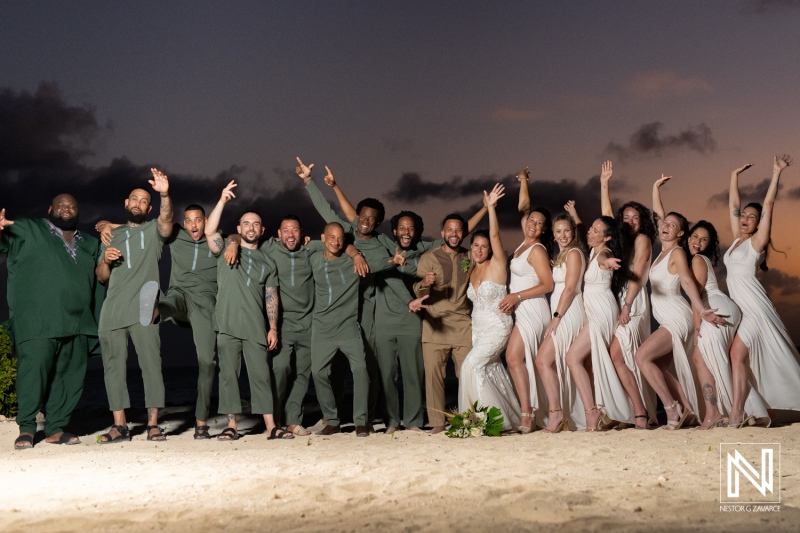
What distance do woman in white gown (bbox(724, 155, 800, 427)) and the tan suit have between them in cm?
281

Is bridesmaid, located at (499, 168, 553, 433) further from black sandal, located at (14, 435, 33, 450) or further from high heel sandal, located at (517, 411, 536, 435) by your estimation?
black sandal, located at (14, 435, 33, 450)

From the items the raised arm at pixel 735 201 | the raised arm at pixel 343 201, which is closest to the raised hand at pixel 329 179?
the raised arm at pixel 343 201

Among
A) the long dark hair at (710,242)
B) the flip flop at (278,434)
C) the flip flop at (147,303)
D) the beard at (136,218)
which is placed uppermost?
the beard at (136,218)

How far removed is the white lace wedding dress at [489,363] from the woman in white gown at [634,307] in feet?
3.71

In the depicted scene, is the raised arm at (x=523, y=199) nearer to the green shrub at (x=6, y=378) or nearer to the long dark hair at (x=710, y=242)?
the long dark hair at (x=710, y=242)

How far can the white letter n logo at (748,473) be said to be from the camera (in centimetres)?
567

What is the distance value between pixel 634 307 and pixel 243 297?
158 inches

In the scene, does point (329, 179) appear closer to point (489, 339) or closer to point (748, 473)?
point (489, 339)

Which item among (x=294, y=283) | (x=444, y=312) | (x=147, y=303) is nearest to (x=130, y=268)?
(x=147, y=303)

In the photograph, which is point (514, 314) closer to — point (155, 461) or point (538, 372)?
point (538, 372)

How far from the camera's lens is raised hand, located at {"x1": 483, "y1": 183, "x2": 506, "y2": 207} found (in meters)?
8.98

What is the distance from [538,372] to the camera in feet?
29.2

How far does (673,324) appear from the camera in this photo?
877cm

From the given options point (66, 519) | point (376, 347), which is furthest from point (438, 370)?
point (66, 519)
